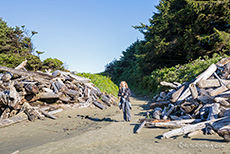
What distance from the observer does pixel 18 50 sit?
2842cm

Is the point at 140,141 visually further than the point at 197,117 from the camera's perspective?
No

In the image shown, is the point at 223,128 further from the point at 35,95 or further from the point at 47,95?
the point at 35,95

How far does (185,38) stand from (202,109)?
45.0ft

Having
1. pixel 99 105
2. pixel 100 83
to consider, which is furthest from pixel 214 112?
pixel 100 83

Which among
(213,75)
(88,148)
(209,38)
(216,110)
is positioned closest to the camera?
(88,148)

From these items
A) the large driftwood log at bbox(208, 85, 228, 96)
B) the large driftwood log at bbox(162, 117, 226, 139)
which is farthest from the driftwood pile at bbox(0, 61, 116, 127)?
the large driftwood log at bbox(208, 85, 228, 96)

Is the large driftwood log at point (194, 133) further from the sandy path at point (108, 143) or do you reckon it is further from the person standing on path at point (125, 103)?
the person standing on path at point (125, 103)

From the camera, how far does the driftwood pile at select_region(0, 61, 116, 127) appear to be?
7.38 metres

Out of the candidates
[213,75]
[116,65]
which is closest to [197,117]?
[213,75]

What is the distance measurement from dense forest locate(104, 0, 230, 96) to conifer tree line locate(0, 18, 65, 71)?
47.7 ft

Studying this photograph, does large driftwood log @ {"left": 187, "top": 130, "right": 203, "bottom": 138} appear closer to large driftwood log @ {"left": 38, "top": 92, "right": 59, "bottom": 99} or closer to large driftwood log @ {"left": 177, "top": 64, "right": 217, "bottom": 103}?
large driftwood log @ {"left": 177, "top": 64, "right": 217, "bottom": 103}

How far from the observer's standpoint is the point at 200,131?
14.8ft

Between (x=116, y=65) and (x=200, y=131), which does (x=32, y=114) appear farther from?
(x=116, y=65)

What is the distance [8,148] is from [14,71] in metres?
5.76
